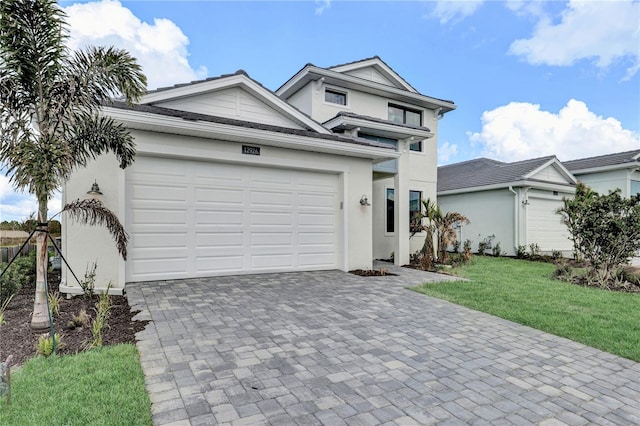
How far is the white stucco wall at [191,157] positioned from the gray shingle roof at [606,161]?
15094 mm

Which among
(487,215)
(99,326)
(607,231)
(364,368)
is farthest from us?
(487,215)

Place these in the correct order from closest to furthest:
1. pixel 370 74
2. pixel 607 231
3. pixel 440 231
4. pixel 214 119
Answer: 1. pixel 214 119
2. pixel 607 231
3. pixel 440 231
4. pixel 370 74

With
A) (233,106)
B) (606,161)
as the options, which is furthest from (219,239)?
(606,161)

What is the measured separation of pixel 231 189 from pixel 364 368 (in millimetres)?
5658

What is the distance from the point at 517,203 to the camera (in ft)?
48.3

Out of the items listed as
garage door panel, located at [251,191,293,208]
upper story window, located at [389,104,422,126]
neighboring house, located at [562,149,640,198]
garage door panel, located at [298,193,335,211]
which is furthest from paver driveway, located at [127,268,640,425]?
neighboring house, located at [562,149,640,198]

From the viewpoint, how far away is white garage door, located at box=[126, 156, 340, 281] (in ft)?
23.3

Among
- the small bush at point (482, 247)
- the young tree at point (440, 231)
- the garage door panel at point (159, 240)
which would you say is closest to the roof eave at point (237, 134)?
the garage door panel at point (159, 240)

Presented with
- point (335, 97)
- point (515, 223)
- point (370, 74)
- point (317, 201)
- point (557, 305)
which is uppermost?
point (370, 74)

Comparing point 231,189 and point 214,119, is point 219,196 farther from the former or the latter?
point 214,119

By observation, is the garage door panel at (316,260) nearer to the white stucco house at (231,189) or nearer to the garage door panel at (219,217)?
the white stucco house at (231,189)

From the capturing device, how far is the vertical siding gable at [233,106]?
8414 mm

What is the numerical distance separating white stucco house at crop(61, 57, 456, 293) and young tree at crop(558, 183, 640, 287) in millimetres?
4769

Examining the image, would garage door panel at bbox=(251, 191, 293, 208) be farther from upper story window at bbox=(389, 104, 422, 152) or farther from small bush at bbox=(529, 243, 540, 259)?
small bush at bbox=(529, 243, 540, 259)
